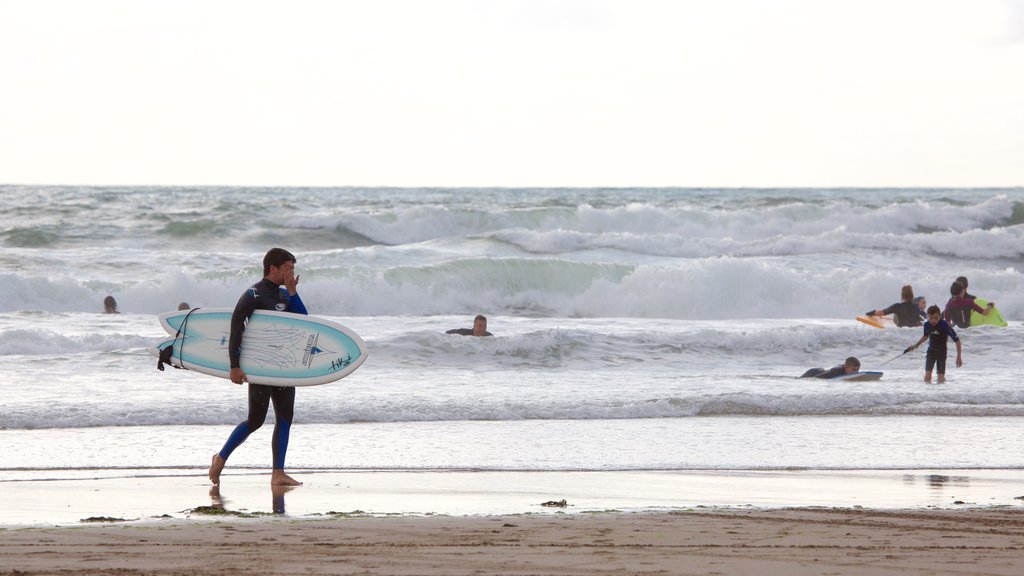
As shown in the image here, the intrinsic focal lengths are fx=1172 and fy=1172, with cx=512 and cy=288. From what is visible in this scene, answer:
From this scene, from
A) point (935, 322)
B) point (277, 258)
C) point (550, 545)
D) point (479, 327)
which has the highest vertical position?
point (277, 258)

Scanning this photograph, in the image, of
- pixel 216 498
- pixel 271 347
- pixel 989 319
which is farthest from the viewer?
pixel 989 319

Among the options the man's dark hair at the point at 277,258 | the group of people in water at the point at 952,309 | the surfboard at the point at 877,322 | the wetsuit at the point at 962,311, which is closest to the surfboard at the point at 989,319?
the group of people in water at the point at 952,309

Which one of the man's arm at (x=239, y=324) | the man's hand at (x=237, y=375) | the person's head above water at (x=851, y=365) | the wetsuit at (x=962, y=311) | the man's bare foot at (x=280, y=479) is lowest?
the person's head above water at (x=851, y=365)

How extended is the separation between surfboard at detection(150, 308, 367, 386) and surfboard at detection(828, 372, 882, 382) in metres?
6.98

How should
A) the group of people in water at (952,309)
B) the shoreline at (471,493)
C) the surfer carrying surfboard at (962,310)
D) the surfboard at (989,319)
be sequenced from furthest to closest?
the surfboard at (989,319)
the surfer carrying surfboard at (962,310)
the group of people in water at (952,309)
the shoreline at (471,493)

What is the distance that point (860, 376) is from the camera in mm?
13094

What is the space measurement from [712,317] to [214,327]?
1651cm

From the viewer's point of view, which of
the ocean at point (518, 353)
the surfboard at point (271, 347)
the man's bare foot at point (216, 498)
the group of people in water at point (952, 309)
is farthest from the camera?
the group of people in water at point (952, 309)

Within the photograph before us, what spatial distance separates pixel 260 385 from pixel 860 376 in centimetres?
811

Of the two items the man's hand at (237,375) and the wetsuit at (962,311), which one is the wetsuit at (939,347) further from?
the man's hand at (237,375)

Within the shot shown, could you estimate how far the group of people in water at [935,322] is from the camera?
1309 cm

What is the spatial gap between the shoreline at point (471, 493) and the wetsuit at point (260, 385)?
12.2 inches

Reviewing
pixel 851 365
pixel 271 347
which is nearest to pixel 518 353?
pixel 851 365

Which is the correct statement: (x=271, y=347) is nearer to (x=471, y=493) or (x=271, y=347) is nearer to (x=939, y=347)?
(x=471, y=493)
